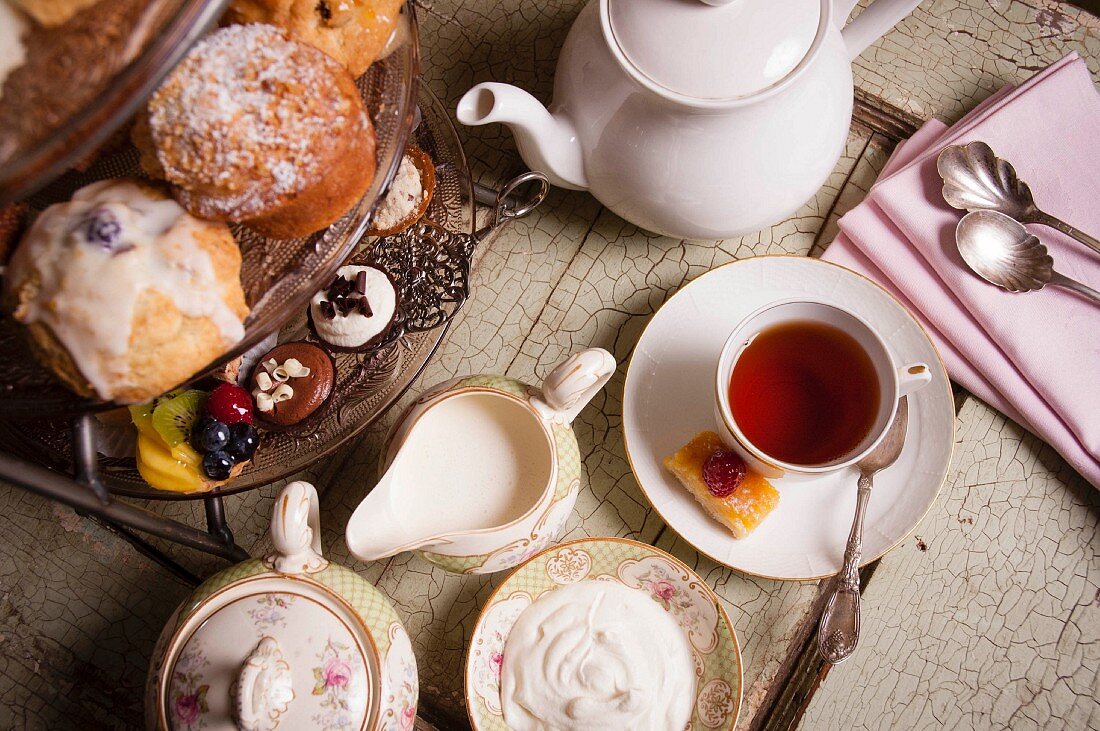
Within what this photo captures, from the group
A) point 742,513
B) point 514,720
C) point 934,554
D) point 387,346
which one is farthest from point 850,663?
point 387,346

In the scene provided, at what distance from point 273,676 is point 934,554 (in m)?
0.89

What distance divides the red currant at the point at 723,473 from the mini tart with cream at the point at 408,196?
524 millimetres

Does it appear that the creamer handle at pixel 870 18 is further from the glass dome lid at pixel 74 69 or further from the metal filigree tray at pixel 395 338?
the glass dome lid at pixel 74 69

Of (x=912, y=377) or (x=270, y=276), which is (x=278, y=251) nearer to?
(x=270, y=276)

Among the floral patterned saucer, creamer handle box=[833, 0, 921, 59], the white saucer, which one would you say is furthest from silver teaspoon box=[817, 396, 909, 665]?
creamer handle box=[833, 0, 921, 59]

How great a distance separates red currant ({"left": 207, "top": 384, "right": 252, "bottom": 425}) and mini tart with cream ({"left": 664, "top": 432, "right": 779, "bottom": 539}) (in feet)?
1.83

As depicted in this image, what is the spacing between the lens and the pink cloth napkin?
43.1 inches

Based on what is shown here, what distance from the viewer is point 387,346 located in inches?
42.4

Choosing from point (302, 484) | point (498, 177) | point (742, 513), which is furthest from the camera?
point (498, 177)

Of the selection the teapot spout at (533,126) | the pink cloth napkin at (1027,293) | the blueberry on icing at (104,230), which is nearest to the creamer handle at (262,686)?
the blueberry on icing at (104,230)

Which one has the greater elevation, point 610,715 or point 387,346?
point 387,346

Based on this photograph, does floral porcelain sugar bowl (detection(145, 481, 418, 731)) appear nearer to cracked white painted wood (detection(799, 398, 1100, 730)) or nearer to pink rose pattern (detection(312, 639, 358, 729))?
pink rose pattern (detection(312, 639, 358, 729))

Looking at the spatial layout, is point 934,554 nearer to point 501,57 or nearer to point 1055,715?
point 1055,715

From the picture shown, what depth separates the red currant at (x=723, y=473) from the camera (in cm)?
101
